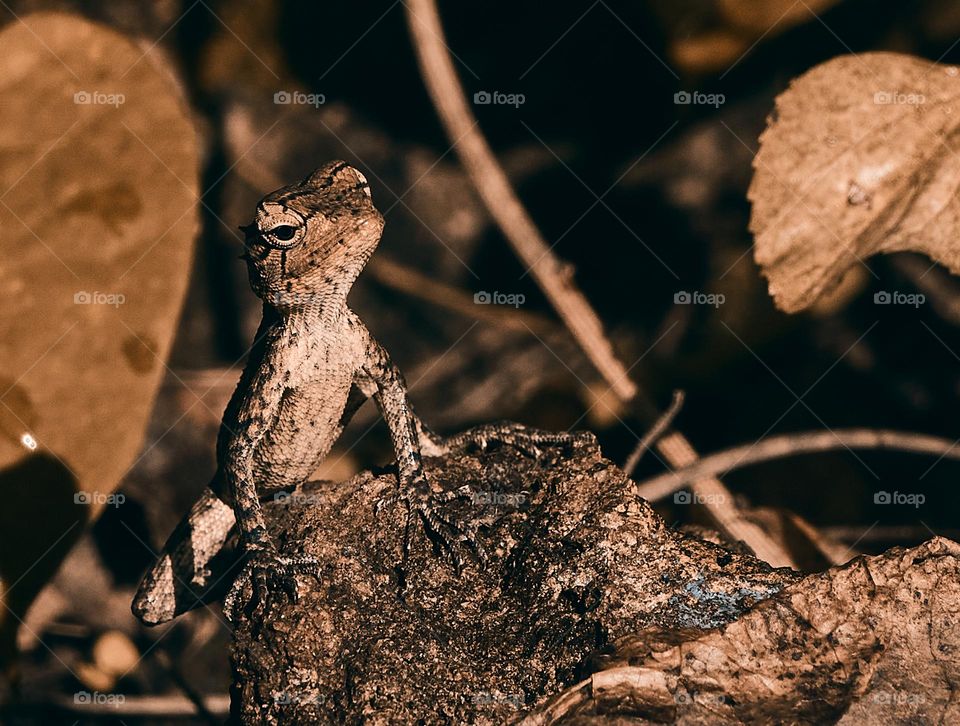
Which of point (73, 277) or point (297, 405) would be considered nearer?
point (297, 405)

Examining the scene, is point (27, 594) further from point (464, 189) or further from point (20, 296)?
point (464, 189)

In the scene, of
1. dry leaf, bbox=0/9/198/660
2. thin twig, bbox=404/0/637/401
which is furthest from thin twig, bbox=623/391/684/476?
dry leaf, bbox=0/9/198/660

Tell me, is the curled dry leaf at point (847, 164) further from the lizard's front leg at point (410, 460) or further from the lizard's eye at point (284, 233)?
the lizard's eye at point (284, 233)

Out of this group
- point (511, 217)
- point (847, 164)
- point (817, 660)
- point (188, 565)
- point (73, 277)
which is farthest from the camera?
point (511, 217)

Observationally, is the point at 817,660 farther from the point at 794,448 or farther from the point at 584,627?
the point at 794,448

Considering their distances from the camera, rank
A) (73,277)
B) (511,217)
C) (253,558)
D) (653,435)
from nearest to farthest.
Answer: (253,558) → (653,435) → (73,277) → (511,217)

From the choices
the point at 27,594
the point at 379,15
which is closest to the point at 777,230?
the point at 379,15

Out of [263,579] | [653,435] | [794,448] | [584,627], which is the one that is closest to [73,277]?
[263,579]

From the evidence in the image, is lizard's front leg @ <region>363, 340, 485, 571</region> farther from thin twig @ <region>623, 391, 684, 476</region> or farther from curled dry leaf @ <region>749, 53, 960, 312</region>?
curled dry leaf @ <region>749, 53, 960, 312</region>
